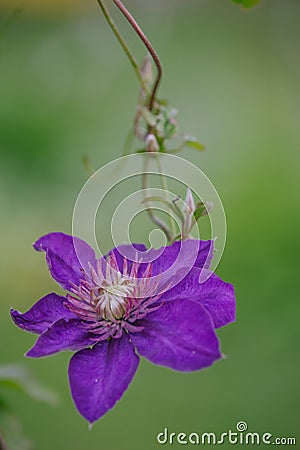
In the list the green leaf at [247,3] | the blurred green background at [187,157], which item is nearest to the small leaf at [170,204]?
the green leaf at [247,3]

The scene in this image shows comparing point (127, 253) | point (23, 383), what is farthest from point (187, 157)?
point (127, 253)

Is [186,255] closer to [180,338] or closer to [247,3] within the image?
[180,338]

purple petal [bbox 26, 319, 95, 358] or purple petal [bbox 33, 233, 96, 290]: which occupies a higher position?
purple petal [bbox 33, 233, 96, 290]

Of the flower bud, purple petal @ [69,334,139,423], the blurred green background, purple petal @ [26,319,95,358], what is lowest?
purple petal @ [69,334,139,423]

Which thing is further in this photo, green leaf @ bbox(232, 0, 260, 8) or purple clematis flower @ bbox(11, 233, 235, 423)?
green leaf @ bbox(232, 0, 260, 8)

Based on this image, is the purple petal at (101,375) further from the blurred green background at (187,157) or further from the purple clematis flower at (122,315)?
the blurred green background at (187,157)

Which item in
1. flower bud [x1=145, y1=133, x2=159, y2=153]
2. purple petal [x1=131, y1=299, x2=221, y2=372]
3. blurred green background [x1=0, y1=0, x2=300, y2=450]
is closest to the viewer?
purple petal [x1=131, y1=299, x2=221, y2=372]

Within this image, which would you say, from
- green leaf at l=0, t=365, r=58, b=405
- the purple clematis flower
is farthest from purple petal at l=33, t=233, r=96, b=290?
green leaf at l=0, t=365, r=58, b=405

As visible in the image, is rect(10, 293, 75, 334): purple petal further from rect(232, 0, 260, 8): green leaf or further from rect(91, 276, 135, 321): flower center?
rect(232, 0, 260, 8): green leaf
